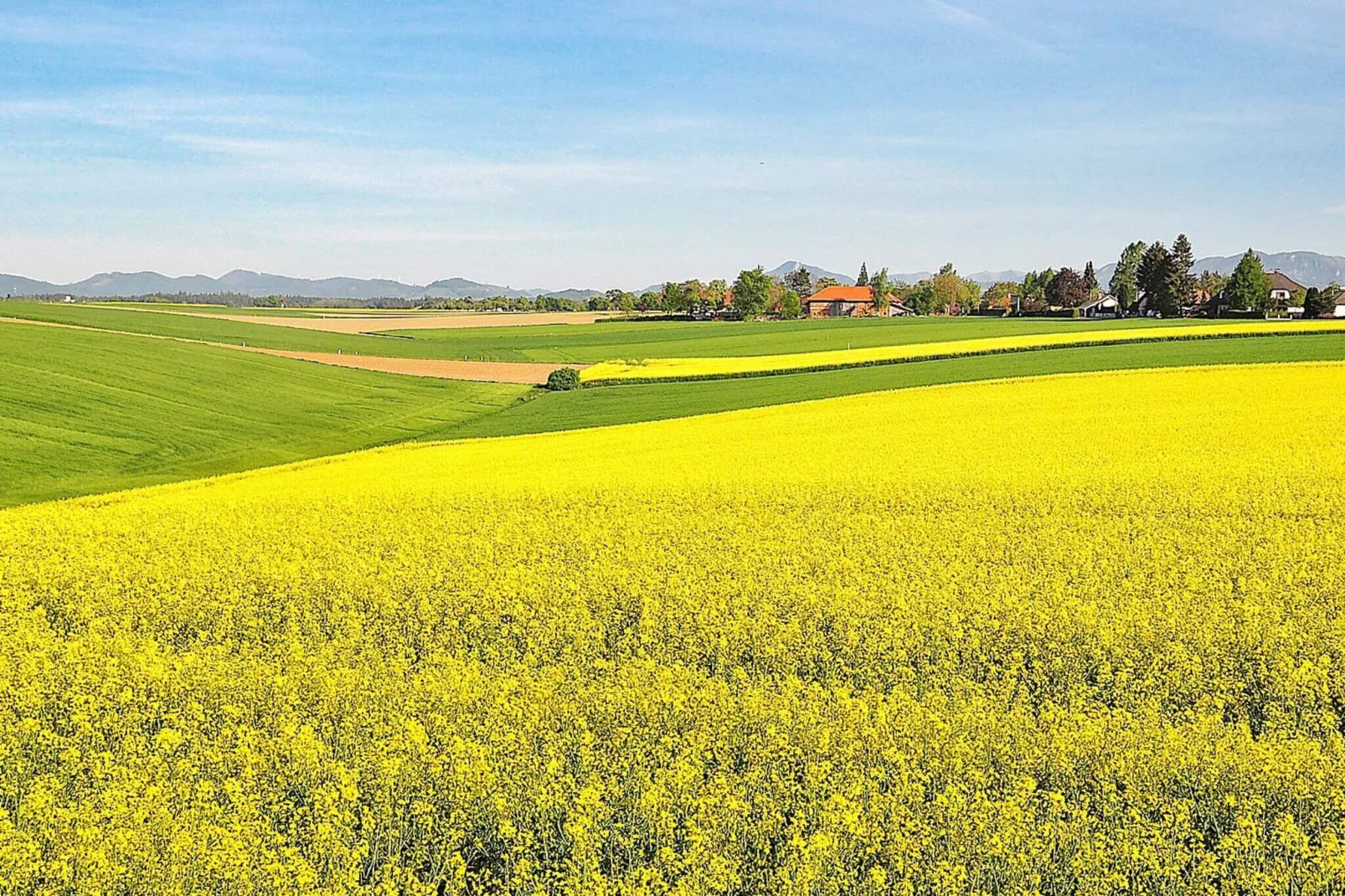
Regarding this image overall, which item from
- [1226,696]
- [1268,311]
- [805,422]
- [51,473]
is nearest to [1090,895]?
[1226,696]

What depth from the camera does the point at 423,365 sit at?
68312 millimetres

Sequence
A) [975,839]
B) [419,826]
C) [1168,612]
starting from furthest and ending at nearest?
[1168,612]
[419,826]
[975,839]

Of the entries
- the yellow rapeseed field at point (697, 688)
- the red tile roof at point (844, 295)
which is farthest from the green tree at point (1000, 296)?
the yellow rapeseed field at point (697, 688)

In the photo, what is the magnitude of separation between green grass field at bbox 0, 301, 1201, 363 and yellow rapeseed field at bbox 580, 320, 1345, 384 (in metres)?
12.7

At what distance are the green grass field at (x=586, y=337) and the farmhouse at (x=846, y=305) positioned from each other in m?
55.4

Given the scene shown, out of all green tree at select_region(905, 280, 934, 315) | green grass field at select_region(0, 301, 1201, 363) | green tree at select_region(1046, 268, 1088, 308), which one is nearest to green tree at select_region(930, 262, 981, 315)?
green tree at select_region(905, 280, 934, 315)

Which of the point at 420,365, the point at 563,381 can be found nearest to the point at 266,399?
the point at 563,381

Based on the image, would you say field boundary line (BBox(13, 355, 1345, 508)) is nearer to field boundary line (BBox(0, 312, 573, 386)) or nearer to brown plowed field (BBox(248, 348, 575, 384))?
field boundary line (BBox(0, 312, 573, 386))

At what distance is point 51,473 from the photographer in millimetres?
27641

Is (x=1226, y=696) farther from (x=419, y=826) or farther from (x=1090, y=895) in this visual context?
(x=419, y=826)

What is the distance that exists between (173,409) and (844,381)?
94.7 feet

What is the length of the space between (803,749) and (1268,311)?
416 feet

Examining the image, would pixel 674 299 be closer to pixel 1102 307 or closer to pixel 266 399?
pixel 1102 307

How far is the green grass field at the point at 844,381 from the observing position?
133 feet
